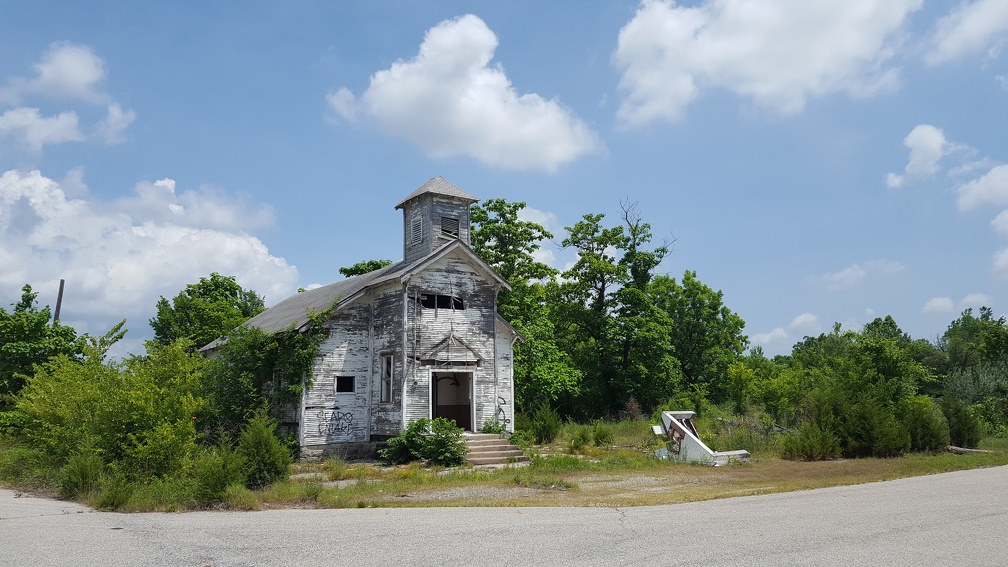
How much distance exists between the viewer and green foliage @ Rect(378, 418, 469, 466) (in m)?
21.2

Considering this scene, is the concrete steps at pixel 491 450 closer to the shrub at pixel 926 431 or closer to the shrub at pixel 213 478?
the shrub at pixel 213 478

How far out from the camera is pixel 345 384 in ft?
78.4

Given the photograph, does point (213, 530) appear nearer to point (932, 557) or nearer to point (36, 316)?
point (932, 557)

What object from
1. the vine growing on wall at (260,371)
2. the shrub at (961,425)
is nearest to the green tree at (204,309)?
the vine growing on wall at (260,371)

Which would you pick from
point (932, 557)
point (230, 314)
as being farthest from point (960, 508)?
point (230, 314)

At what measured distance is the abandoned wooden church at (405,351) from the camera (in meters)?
23.1

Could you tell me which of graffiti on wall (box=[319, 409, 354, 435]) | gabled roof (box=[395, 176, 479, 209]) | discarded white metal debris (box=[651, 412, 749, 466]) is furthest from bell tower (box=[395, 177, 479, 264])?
discarded white metal debris (box=[651, 412, 749, 466])

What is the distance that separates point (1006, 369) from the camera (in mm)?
39406

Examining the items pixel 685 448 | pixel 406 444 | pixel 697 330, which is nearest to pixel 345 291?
pixel 406 444

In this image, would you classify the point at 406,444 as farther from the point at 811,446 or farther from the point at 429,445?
the point at 811,446

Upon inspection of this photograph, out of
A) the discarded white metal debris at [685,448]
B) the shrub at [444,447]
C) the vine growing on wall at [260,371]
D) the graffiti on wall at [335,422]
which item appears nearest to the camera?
the discarded white metal debris at [685,448]

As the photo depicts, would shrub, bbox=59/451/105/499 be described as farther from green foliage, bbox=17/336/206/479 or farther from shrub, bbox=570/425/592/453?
shrub, bbox=570/425/592/453

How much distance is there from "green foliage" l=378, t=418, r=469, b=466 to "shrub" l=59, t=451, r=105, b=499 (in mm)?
8716

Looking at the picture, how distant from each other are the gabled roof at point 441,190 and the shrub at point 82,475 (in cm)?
1462
